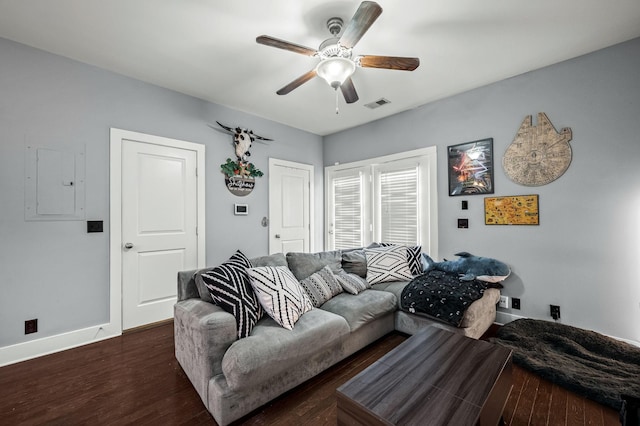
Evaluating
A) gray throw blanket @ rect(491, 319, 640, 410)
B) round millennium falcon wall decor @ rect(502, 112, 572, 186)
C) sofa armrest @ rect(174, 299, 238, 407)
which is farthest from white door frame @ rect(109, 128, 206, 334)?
round millennium falcon wall decor @ rect(502, 112, 572, 186)

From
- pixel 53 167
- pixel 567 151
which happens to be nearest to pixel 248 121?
pixel 53 167

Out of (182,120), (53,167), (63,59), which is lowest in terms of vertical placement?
(53,167)

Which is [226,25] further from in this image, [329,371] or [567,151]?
[567,151]

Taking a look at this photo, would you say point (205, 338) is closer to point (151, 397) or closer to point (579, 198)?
point (151, 397)

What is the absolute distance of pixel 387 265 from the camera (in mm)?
3068

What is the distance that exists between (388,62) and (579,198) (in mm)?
2298

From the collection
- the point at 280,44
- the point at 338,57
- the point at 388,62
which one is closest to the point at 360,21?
the point at 338,57

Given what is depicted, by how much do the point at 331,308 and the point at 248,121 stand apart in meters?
2.94

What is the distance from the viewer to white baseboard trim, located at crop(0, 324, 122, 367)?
222 centimetres

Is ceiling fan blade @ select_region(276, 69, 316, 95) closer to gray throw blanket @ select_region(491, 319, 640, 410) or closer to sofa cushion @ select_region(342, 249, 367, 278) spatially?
sofa cushion @ select_region(342, 249, 367, 278)

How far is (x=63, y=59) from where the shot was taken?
2.50 m

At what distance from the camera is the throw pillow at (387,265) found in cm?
299

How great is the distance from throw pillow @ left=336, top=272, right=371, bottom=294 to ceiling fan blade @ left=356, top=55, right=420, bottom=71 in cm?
194

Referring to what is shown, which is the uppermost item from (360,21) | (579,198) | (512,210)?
(360,21)
